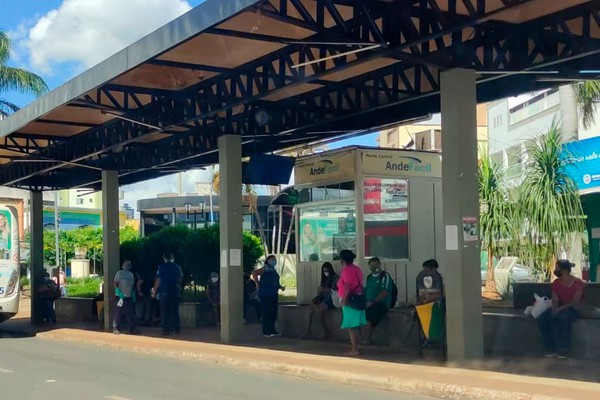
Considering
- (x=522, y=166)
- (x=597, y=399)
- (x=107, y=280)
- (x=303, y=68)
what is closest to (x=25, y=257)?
(x=107, y=280)

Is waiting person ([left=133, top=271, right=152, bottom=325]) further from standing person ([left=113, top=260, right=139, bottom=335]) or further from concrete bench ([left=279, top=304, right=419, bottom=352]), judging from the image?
concrete bench ([left=279, top=304, right=419, bottom=352])

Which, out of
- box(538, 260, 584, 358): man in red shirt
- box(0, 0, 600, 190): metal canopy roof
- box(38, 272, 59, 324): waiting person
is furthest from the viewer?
box(38, 272, 59, 324): waiting person

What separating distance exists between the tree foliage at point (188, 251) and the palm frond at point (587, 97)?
11.4 metres

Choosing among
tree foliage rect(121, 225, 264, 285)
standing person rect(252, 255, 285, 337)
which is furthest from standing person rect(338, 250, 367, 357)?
tree foliage rect(121, 225, 264, 285)

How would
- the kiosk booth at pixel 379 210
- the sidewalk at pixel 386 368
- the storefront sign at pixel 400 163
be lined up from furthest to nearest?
the storefront sign at pixel 400 163
the kiosk booth at pixel 379 210
the sidewalk at pixel 386 368

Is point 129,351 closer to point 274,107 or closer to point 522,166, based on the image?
point 274,107

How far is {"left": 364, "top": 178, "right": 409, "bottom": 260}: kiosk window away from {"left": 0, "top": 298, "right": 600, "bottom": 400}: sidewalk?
2.61 m

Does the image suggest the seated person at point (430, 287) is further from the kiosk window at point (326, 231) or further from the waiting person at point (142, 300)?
the waiting person at point (142, 300)

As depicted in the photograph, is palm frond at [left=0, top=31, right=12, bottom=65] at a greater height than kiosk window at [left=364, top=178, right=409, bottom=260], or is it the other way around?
palm frond at [left=0, top=31, right=12, bottom=65]

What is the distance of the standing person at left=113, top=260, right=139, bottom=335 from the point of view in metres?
20.2

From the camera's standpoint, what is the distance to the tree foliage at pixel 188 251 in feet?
79.4

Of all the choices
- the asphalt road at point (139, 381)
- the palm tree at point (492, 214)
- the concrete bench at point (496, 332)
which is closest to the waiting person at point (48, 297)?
the asphalt road at point (139, 381)

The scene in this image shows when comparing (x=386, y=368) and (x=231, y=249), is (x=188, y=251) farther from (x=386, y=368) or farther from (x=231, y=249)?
(x=386, y=368)

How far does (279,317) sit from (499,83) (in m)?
7.09
